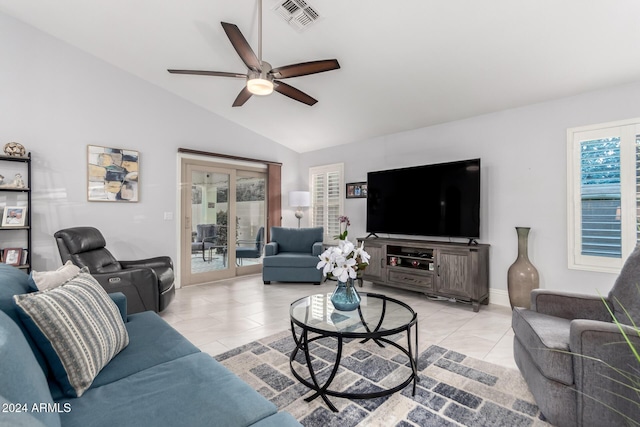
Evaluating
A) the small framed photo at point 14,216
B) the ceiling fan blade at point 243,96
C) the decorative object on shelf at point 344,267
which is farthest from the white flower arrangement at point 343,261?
the small framed photo at point 14,216

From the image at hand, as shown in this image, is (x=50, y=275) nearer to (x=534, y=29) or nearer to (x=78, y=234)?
(x=78, y=234)

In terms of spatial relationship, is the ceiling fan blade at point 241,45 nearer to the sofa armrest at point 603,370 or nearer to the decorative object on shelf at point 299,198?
the sofa armrest at point 603,370

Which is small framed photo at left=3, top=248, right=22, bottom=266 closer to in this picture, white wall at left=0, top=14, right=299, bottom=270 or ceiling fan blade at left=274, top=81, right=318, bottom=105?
white wall at left=0, top=14, right=299, bottom=270

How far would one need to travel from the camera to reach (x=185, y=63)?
373cm

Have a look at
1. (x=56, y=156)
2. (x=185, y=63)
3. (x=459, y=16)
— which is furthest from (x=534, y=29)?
(x=56, y=156)

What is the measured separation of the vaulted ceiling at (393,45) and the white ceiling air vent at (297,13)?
0.04 m

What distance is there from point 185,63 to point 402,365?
404 centimetres

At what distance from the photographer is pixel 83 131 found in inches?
150

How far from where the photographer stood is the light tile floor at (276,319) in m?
2.60

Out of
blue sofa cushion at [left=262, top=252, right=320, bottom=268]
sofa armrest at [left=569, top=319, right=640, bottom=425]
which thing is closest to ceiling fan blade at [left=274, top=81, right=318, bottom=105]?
blue sofa cushion at [left=262, top=252, right=320, bottom=268]

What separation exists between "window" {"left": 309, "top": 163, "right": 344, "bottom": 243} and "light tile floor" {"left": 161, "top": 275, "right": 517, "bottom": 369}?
143cm

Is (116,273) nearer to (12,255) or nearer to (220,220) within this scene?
(12,255)

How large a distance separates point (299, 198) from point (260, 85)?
3308 millimetres

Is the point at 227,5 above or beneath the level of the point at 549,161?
above
